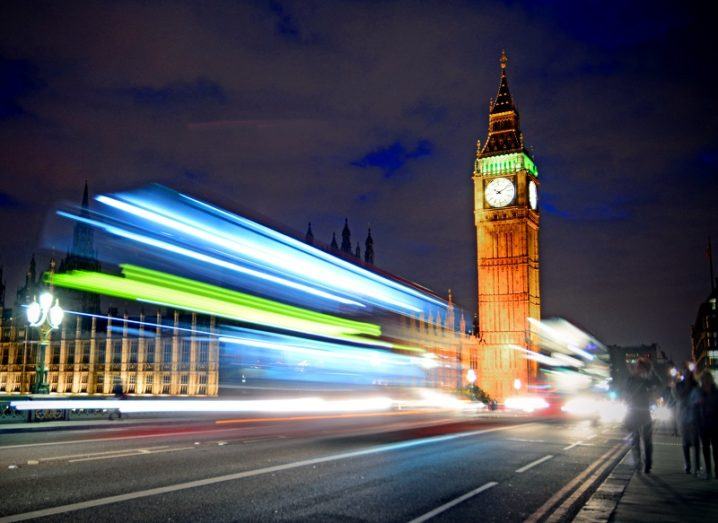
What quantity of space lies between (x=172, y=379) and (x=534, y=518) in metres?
64.5

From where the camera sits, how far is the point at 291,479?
9.80 m

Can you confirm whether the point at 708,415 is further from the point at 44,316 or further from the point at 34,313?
the point at 34,313

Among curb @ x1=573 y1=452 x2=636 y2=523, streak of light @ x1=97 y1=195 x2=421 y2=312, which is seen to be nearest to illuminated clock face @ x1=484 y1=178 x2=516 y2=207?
streak of light @ x1=97 y1=195 x2=421 y2=312

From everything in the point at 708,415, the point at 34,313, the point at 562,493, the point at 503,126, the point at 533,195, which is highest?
the point at 503,126

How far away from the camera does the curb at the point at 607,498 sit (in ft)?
24.8

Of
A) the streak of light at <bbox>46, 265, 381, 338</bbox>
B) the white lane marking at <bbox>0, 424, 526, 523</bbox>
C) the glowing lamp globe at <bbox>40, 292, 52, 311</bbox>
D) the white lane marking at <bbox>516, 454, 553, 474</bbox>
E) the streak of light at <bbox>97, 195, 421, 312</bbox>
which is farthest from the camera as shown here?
the glowing lamp globe at <bbox>40, 292, 52, 311</bbox>

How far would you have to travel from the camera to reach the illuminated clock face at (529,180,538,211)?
88062 mm

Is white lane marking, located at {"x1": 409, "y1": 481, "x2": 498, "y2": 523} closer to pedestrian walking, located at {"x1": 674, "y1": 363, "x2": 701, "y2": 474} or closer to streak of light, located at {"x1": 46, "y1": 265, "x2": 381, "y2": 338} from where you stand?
pedestrian walking, located at {"x1": 674, "y1": 363, "x2": 701, "y2": 474}

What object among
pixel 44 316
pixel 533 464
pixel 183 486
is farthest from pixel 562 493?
pixel 44 316

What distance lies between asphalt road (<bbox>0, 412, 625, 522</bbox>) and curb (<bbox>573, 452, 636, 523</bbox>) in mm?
215

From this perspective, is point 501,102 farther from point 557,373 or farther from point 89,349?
point 89,349

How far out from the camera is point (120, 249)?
16875 millimetres

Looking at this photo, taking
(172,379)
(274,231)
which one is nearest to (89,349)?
(172,379)

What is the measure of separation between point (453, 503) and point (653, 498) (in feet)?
8.88
